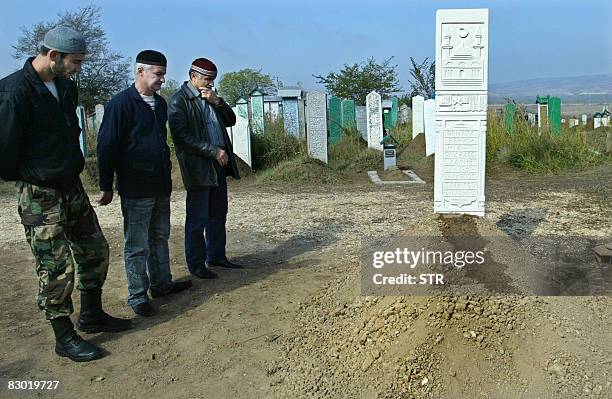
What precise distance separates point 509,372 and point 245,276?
2509 millimetres

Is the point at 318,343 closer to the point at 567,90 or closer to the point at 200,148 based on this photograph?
the point at 200,148

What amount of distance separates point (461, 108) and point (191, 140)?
2.30 meters

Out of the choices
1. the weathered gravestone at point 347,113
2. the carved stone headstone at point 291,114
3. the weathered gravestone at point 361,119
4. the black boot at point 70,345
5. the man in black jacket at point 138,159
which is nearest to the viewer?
the black boot at point 70,345

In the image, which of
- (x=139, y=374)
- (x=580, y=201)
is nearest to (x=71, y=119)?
(x=139, y=374)

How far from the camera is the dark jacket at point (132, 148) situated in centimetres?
381

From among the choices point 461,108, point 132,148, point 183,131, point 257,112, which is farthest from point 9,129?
point 257,112

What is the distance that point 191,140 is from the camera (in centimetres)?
454

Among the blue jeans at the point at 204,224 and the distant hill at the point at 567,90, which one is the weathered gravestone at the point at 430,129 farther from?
the blue jeans at the point at 204,224

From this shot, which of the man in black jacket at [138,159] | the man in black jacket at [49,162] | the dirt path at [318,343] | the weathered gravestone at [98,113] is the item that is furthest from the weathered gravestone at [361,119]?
the man in black jacket at [49,162]

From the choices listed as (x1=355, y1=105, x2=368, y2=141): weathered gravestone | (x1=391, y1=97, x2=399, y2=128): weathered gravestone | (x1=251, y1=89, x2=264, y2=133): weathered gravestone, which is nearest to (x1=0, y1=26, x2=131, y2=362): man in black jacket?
(x1=251, y1=89, x2=264, y2=133): weathered gravestone

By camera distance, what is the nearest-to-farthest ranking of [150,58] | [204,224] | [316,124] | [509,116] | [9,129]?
Answer: [9,129] → [150,58] → [204,224] → [316,124] → [509,116]

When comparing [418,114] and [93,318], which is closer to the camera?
[93,318]

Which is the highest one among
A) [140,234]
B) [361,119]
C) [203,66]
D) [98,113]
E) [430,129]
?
[203,66]

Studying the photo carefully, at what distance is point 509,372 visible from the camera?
295 centimetres
